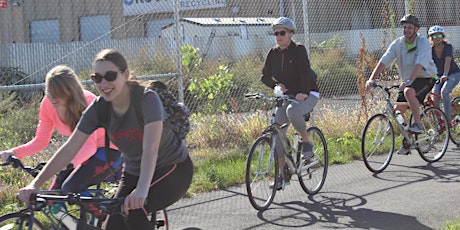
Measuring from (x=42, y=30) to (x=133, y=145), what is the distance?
10.8m


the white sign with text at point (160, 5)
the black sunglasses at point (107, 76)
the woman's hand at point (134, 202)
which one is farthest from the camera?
the white sign with text at point (160, 5)

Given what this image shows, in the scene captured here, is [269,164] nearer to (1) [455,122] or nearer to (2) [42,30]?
(1) [455,122]

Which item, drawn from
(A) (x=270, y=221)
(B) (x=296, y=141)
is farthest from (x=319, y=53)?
(A) (x=270, y=221)

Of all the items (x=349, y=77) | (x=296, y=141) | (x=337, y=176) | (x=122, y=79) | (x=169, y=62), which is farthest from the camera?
(x=349, y=77)

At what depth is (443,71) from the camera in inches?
433

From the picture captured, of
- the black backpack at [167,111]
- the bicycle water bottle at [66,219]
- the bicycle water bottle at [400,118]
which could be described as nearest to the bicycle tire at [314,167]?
the bicycle water bottle at [400,118]

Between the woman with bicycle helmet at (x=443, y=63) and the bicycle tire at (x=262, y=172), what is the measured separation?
15.6 feet

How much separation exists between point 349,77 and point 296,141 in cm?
717

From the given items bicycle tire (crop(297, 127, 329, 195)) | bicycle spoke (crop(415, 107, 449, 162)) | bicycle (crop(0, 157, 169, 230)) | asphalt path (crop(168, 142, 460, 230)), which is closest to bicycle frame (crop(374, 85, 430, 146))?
bicycle spoke (crop(415, 107, 449, 162))

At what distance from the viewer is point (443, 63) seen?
11.0 metres

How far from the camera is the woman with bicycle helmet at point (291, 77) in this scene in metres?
7.18

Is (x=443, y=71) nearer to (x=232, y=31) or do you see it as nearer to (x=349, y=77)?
(x=349, y=77)

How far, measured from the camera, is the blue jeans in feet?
35.8

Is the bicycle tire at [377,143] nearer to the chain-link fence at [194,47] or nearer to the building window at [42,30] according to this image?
the chain-link fence at [194,47]
